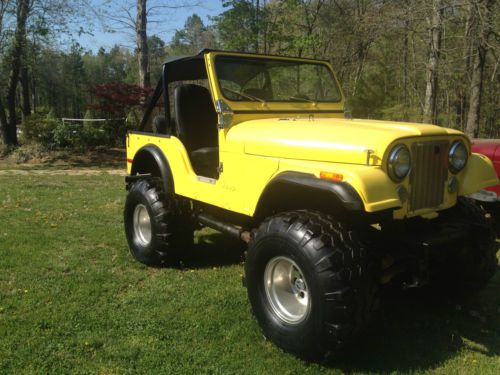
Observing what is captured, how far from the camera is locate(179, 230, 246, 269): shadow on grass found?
5.11m

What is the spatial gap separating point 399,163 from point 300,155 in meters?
0.68

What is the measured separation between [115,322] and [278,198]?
158 centimetres

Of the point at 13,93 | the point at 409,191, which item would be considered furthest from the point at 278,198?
the point at 13,93

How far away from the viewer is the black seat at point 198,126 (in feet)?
15.1

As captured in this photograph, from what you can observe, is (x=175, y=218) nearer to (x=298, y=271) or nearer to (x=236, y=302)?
(x=236, y=302)

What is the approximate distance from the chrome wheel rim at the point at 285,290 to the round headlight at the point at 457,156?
1405 millimetres

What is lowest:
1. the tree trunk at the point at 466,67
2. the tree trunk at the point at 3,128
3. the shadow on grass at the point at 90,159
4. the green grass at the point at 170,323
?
the green grass at the point at 170,323

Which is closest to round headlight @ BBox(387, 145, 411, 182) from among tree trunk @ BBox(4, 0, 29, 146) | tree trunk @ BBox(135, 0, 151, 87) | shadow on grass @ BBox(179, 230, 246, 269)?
shadow on grass @ BBox(179, 230, 246, 269)

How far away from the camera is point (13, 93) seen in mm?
16906

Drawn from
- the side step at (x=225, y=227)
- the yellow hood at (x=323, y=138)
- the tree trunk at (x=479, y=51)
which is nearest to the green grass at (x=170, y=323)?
the side step at (x=225, y=227)

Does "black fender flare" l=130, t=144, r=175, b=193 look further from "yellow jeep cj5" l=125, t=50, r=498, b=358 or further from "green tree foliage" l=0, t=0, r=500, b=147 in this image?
"green tree foliage" l=0, t=0, r=500, b=147

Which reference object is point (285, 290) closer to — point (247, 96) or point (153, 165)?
point (247, 96)

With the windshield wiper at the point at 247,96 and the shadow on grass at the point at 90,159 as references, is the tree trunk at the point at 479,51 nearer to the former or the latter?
the windshield wiper at the point at 247,96

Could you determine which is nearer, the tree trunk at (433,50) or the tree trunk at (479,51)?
the tree trunk at (479,51)
